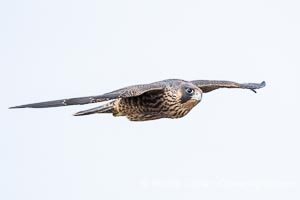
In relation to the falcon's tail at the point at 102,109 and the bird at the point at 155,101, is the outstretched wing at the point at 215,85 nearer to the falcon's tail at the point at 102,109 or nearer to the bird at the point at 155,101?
the bird at the point at 155,101

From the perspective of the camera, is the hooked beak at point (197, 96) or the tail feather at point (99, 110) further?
the tail feather at point (99, 110)

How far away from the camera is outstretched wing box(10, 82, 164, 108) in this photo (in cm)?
1384

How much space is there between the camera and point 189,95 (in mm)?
15969

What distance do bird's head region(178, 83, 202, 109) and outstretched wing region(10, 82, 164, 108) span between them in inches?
15.5

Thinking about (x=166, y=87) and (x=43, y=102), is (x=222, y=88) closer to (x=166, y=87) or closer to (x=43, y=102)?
(x=166, y=87)

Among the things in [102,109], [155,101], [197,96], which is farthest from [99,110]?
[197,96]

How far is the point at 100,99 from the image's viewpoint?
14.4m

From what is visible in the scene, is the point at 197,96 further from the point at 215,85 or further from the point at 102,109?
the point at 102,109

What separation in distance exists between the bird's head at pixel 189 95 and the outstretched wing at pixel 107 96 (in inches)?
15.5

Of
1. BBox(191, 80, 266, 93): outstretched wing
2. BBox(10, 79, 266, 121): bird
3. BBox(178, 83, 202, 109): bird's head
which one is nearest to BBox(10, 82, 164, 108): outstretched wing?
BBox(10, 79, 266, 121): bird

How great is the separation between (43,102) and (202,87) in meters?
4.67

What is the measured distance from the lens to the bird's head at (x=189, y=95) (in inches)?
629

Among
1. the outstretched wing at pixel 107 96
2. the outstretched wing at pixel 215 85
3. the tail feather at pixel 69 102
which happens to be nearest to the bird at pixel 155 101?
the outstretched wing at pixel 107 96

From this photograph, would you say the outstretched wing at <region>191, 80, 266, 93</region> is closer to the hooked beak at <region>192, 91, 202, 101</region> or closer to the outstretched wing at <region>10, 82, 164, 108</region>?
the hooked beak at <region>192, 91, 202, 101</region>
